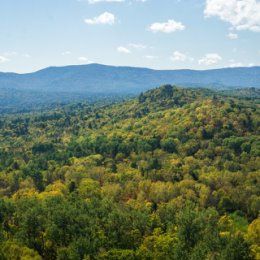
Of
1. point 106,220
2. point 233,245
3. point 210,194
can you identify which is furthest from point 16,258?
point 210,194

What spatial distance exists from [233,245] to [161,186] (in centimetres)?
5741

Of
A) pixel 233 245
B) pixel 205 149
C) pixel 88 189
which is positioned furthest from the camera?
pixel 205 149

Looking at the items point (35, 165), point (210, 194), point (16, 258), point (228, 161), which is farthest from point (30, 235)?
point (228, 161)

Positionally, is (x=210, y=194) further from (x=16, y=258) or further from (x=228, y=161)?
(x=16, y=258)

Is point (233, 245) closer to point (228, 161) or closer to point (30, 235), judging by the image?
point (30, 235)

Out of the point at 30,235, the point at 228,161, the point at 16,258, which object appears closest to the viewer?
the point at 16,258

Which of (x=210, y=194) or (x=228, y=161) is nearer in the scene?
(x=210, y=194)

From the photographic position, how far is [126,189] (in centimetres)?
13850

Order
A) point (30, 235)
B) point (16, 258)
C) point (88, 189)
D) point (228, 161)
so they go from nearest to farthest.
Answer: point (16, 258) < point (30, 235) < point (88, 189) < point (228, 161)

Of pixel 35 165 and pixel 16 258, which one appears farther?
pixel 35 165

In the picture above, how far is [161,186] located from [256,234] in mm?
44346

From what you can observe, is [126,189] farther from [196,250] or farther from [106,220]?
[196,250]

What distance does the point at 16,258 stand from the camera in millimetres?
75375

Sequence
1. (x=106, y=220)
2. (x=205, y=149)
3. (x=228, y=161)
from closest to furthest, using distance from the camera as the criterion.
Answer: (x=106, y=220) < (x=228, y=161) < (x=205, y=149)
